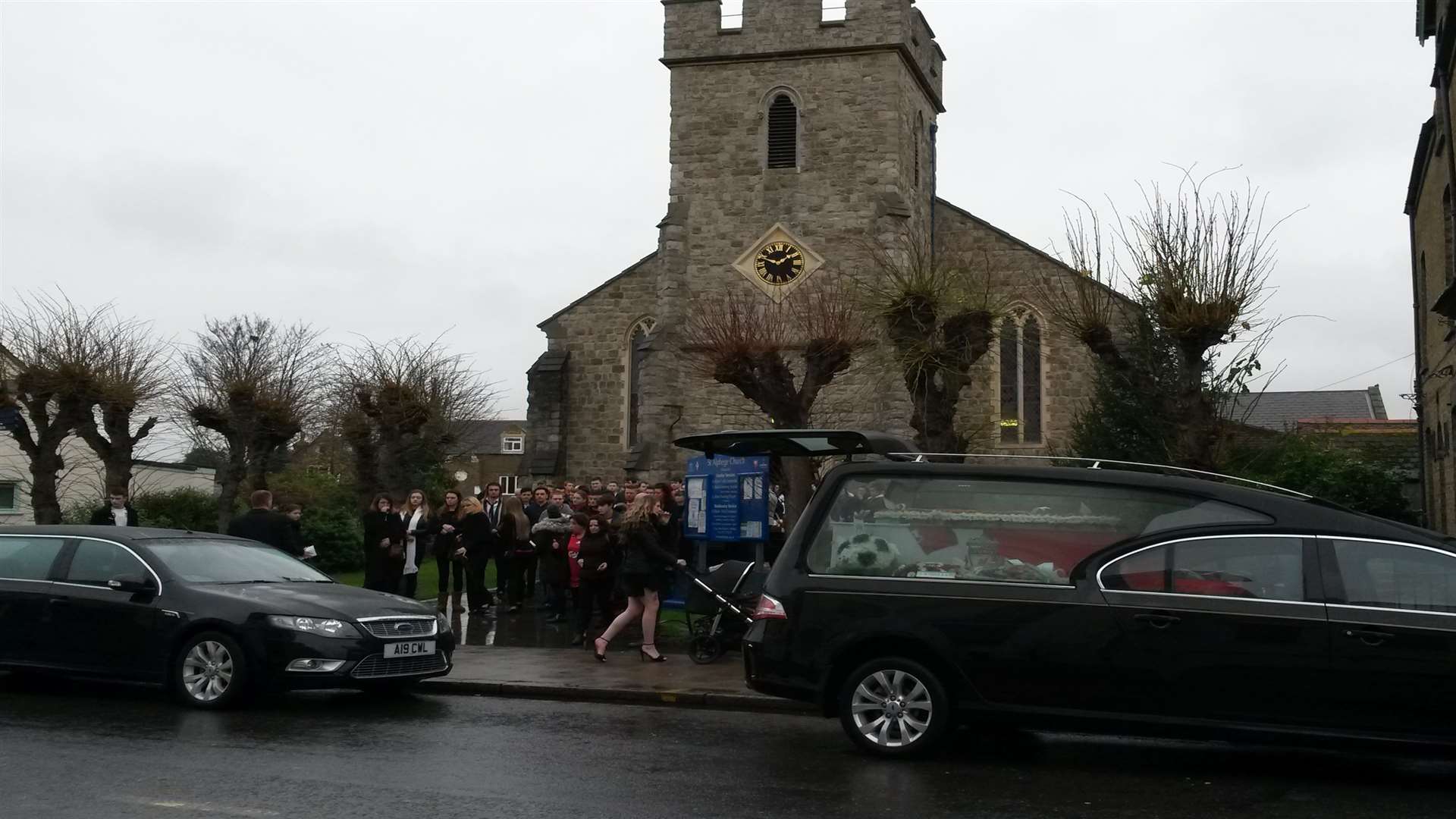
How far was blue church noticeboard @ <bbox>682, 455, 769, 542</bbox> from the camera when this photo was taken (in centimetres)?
1588

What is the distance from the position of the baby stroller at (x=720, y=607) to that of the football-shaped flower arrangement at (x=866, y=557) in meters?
4.29

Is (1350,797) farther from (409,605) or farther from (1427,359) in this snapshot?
(1427,359)

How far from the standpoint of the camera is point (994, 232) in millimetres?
32312

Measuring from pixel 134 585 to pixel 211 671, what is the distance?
1.04 m

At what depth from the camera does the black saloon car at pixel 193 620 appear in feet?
34.8

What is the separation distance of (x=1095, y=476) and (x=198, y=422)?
1911 cm

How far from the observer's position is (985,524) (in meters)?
8.87

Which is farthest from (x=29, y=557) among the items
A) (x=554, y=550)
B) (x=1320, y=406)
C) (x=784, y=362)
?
(x=1320, y=406)

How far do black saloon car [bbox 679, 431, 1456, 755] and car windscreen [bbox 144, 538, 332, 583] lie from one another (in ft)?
15.8

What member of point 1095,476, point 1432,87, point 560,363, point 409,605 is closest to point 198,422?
point 560,363

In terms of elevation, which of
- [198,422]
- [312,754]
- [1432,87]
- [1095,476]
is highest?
[1432,87]

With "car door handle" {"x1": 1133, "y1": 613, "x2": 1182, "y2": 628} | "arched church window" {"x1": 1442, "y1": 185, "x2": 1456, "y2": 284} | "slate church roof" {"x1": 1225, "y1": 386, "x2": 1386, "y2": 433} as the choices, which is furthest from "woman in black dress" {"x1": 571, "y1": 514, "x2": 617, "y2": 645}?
"slate church roof" {"x1": 1225, "y1": 386, "x2": 1386, "y2": 433}

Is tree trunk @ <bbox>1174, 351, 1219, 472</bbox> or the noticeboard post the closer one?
tree trunk @ <bbox>1174, 351, 1219, 472</bbox>

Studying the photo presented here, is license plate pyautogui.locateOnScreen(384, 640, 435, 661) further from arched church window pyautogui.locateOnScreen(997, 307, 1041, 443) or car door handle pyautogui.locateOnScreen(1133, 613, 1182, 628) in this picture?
arched church window pyautogui.locateOnScreen(997, 307, 1041, 443)
